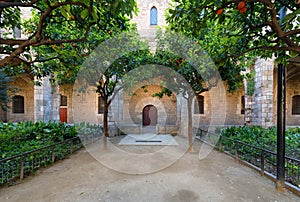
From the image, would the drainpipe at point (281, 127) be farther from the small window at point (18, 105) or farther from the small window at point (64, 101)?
the small window at point (18, 105)

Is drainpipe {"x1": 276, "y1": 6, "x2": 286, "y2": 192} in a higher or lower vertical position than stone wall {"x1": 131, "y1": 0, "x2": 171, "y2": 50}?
lower

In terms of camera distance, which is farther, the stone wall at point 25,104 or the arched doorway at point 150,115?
the arched doorway at point 150,115

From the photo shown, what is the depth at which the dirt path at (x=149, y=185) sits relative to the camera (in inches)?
110

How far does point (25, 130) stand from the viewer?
5.71 meters

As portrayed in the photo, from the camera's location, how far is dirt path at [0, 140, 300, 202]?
2.80 m

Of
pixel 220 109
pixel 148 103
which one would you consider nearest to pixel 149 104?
pixel 148 103

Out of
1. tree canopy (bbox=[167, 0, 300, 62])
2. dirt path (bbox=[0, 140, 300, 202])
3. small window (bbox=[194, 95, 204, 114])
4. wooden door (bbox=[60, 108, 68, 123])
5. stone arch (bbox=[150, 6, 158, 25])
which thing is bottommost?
dirt path (bbox=[0, 140, 300, 202])

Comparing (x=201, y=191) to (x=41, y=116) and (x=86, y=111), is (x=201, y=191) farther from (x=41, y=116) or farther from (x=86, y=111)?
(x=86, y=111)

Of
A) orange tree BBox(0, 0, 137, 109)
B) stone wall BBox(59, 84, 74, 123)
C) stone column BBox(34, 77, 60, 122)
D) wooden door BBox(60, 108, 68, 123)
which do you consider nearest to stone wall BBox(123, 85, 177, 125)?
stone wall BBox(59, 84, 74, 123)

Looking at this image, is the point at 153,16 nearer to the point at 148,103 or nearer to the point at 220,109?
the point at 148,103

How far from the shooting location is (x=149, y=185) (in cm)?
322

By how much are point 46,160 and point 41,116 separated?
7055mm

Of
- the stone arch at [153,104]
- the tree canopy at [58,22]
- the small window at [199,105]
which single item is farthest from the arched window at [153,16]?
the tree canopy at [58,22]

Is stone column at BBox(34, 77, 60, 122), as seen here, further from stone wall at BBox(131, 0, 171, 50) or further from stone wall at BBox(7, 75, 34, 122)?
stone wall at BBox(131, 0, 171, 50)
